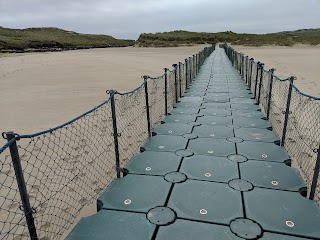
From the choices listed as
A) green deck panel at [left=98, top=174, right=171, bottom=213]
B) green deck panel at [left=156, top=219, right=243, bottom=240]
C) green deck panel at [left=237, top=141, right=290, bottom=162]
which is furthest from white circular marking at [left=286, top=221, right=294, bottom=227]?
green deck panel at [left=237, top=141, right=290, bottom=162]

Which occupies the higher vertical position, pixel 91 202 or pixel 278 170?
pixel 278 170

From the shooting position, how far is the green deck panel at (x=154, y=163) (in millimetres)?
4199

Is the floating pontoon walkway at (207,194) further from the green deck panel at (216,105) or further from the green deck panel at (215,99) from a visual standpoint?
the green deck panel at (215,99)

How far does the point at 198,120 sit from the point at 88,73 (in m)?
11.5

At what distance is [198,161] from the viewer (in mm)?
4461

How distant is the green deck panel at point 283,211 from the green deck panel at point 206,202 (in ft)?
0.58

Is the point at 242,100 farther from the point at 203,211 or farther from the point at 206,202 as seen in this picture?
the point at 203,211

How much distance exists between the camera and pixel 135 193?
362 cm

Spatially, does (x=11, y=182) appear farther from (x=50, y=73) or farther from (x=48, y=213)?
(x=50, y=73)

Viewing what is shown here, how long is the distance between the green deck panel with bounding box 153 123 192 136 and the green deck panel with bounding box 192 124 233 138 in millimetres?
194

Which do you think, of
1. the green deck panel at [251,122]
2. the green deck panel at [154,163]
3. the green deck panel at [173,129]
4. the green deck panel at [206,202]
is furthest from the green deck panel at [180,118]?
the green deck panel at [206,202]

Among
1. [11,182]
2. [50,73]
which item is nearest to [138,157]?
[11,182]

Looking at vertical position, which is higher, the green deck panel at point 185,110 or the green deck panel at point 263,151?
the green deck panel at point 185,110

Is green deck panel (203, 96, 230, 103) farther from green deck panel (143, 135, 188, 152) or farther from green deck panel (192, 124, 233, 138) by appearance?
green deck panel (143, 135, 188, 152)
